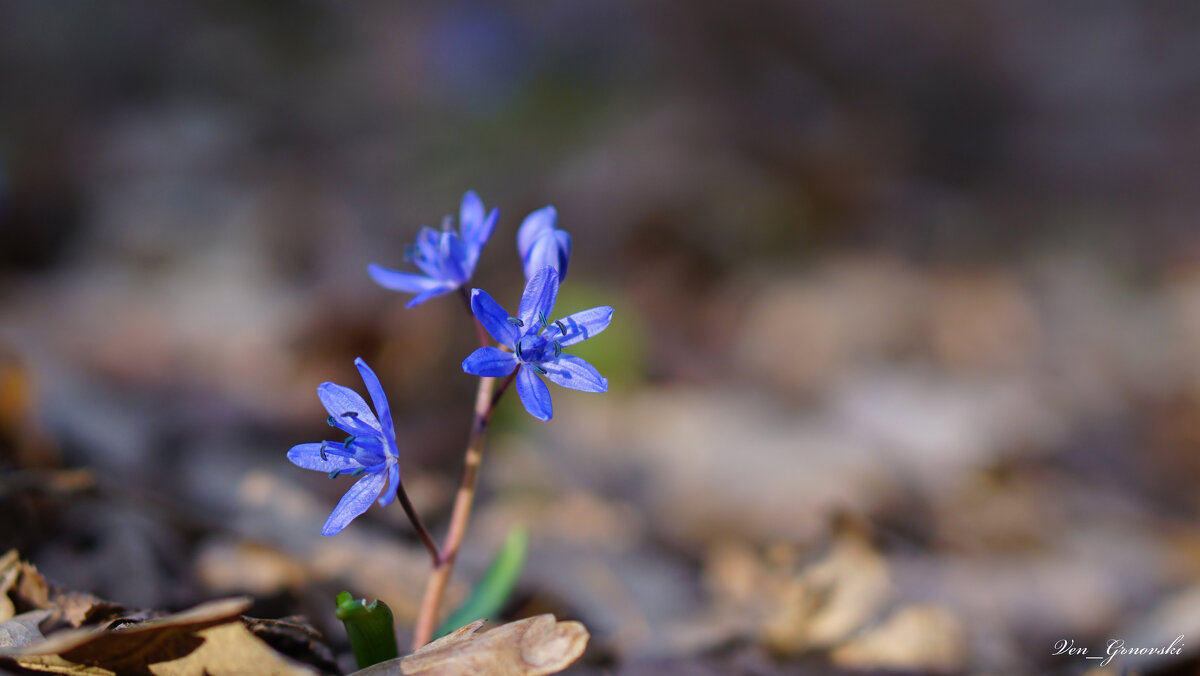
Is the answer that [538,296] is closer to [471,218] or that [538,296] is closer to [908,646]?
[471,218]

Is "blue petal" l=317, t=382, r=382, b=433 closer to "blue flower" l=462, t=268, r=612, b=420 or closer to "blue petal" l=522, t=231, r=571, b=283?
"blue flower" l=462, t=268, r=612, b=420

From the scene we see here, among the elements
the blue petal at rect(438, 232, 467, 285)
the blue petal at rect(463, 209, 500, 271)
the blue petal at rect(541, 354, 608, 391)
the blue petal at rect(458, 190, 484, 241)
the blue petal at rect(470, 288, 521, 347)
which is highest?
the blue petal at rect(458, 190, 484, 241)

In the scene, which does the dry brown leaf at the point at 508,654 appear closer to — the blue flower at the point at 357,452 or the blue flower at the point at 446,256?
the blue flower at the point at 357,452

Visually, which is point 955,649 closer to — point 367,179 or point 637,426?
point 637,426

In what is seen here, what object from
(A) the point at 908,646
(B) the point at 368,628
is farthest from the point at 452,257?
(A) the point at 908,646

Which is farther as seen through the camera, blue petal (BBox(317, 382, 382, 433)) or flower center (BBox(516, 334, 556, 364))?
flower center (BBox(516, 334, 556, 364))
